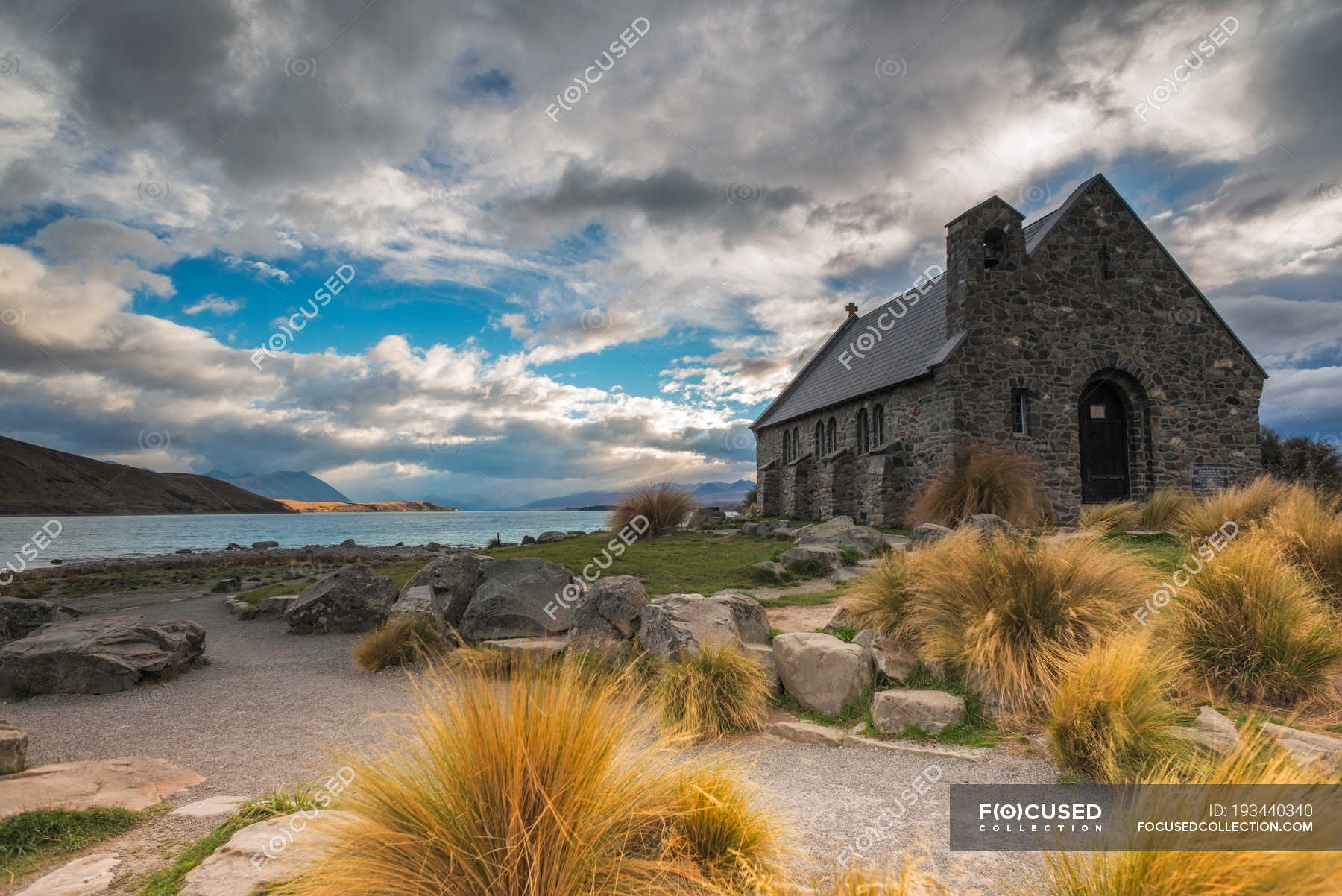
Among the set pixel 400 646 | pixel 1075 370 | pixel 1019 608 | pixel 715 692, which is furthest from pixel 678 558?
pixel 1075 370

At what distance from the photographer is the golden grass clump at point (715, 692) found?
5.04 metres

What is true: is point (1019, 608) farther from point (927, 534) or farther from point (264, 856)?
point (264, 856)

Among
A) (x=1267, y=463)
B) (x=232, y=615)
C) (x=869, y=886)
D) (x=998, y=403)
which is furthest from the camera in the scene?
(x=1267, y=463)

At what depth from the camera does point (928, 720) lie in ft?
15.8

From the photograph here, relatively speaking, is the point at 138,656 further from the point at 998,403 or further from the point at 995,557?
the point at 998,403

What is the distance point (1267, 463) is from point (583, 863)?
96.8 feet

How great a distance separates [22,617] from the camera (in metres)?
8.55

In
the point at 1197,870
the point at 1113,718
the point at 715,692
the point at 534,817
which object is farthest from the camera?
the point at 715,692

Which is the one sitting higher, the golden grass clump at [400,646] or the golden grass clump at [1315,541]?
the golden grass clump at [1315,541]

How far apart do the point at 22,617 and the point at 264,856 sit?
8.93 m

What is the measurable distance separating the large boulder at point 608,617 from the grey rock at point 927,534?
12.8 ft

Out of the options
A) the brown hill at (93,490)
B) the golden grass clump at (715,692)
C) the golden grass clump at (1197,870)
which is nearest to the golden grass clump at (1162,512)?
the golden grass clump at (715,692)

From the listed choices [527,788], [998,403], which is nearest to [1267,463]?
[998,403]

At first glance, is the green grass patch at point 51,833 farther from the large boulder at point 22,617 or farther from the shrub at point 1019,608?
the large boulder at point 22,617
